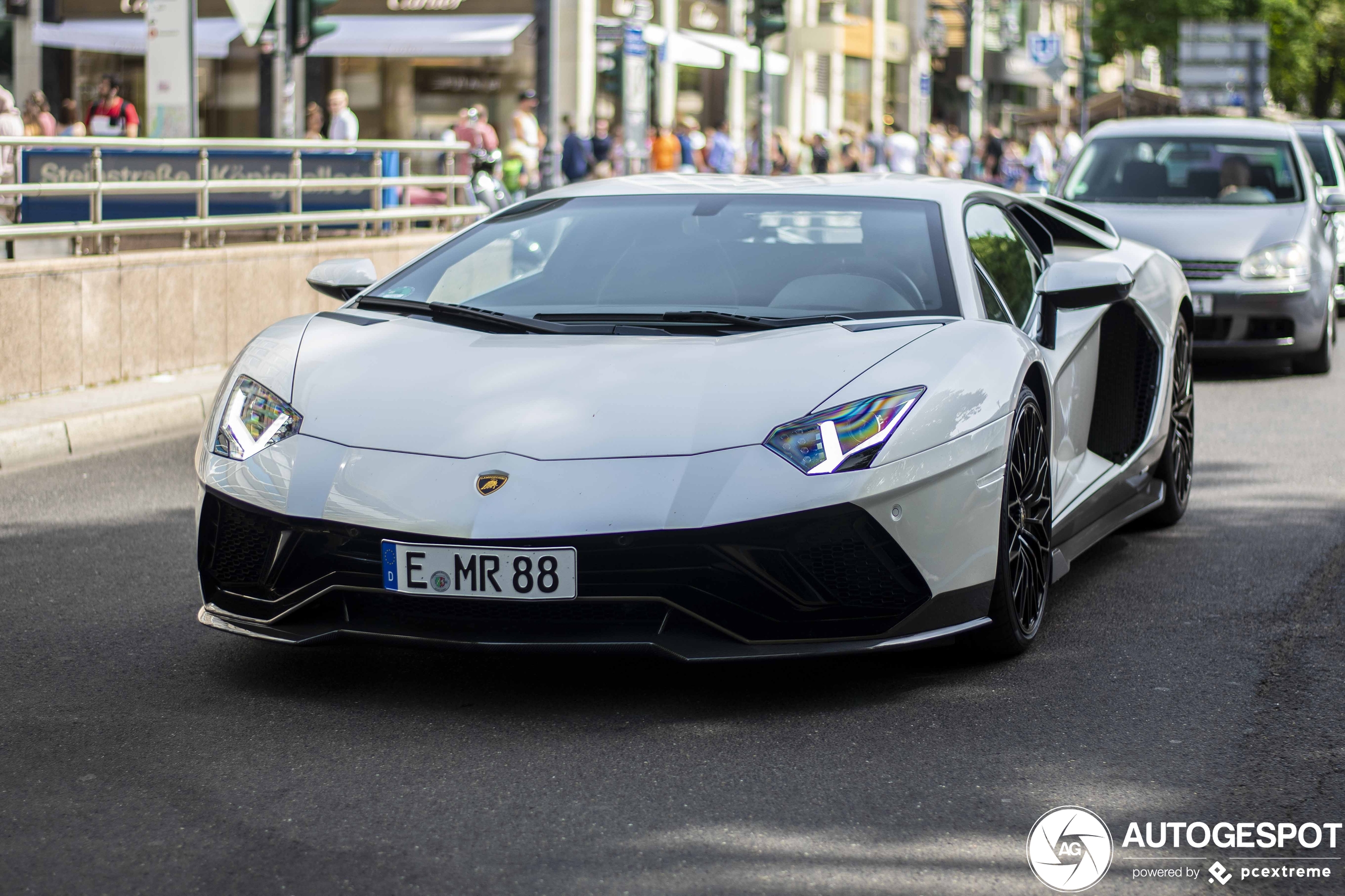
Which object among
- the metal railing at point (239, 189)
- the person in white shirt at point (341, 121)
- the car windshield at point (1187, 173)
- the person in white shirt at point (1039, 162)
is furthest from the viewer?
the person in white shirt at point (1039, 162)

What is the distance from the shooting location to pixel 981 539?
4.21 m

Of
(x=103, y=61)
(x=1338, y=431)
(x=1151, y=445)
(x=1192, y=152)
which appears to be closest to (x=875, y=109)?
(x=103, y=61)

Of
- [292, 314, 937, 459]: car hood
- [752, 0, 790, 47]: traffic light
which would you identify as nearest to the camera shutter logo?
[292, 314, 937, 459]: car hood

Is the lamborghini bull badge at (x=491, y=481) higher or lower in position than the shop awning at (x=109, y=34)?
lower

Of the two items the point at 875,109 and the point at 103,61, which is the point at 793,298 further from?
the point at 875,109

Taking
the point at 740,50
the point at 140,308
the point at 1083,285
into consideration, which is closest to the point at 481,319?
the point at 1083,285

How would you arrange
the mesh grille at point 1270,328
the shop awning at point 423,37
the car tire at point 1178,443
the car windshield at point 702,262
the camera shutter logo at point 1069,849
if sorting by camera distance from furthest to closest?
the shop awning at point 423,37, the mesh grille at point 1270,328, the car tire at point 1178,443, the car windshield at point 702,262, the camera shutter logo at point 1069,849

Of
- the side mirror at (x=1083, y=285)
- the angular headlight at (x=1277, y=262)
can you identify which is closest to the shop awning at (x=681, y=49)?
the angular headlight at (x=1277, y=262)

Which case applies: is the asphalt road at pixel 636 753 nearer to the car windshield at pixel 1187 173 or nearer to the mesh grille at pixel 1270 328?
the mesh grille at pixel 1270 328

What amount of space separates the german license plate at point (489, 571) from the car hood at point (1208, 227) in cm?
740

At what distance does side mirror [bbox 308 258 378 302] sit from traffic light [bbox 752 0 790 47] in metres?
17.6

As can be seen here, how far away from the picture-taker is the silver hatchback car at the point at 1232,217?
10.6m

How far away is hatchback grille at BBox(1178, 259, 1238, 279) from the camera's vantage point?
34.7 ft

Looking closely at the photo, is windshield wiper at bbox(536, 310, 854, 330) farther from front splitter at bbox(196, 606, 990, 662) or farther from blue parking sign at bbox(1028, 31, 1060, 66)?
blue parking sign at bbox(1028, 31, 1060, 66)
